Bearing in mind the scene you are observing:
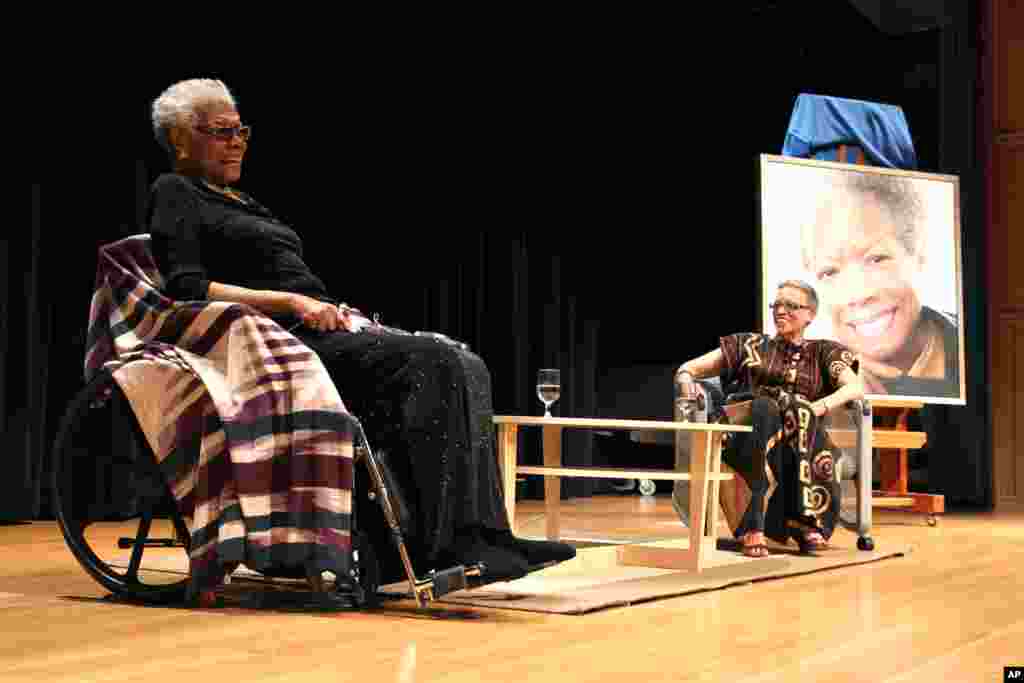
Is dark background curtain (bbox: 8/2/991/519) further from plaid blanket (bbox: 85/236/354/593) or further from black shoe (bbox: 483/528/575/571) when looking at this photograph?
black shoe (bbox: 483/528/575/571)

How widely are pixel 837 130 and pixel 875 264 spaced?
2.71 feet

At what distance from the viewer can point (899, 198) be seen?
20.6ft

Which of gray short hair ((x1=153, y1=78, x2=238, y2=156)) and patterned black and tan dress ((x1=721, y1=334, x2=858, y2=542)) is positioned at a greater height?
gray short hair ((x1=153, y1=78, x2=238, y2=156))

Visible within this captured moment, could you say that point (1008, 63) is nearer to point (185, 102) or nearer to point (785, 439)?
point (785, 439)

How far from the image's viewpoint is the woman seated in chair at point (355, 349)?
2533 mm

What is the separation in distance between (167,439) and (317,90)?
3235 mm

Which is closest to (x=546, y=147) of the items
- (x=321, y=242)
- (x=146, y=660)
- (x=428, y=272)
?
(x=428, y=272)

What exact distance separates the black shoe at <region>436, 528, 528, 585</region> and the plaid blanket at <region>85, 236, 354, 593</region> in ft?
0.63

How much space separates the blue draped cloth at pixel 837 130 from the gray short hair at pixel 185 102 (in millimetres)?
4209

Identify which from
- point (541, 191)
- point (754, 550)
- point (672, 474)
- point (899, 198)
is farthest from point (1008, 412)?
point (672, 474)

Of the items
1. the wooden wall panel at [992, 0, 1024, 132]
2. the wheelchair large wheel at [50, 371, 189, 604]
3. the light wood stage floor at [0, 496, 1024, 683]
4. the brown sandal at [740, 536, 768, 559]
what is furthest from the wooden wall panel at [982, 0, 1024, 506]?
the wheelchair large wheel at [50, 371, 189, 604]

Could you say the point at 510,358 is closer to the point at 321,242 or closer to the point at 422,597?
the point at 321,242

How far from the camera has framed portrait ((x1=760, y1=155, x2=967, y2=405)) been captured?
19.6 feet

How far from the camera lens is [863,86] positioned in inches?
320
